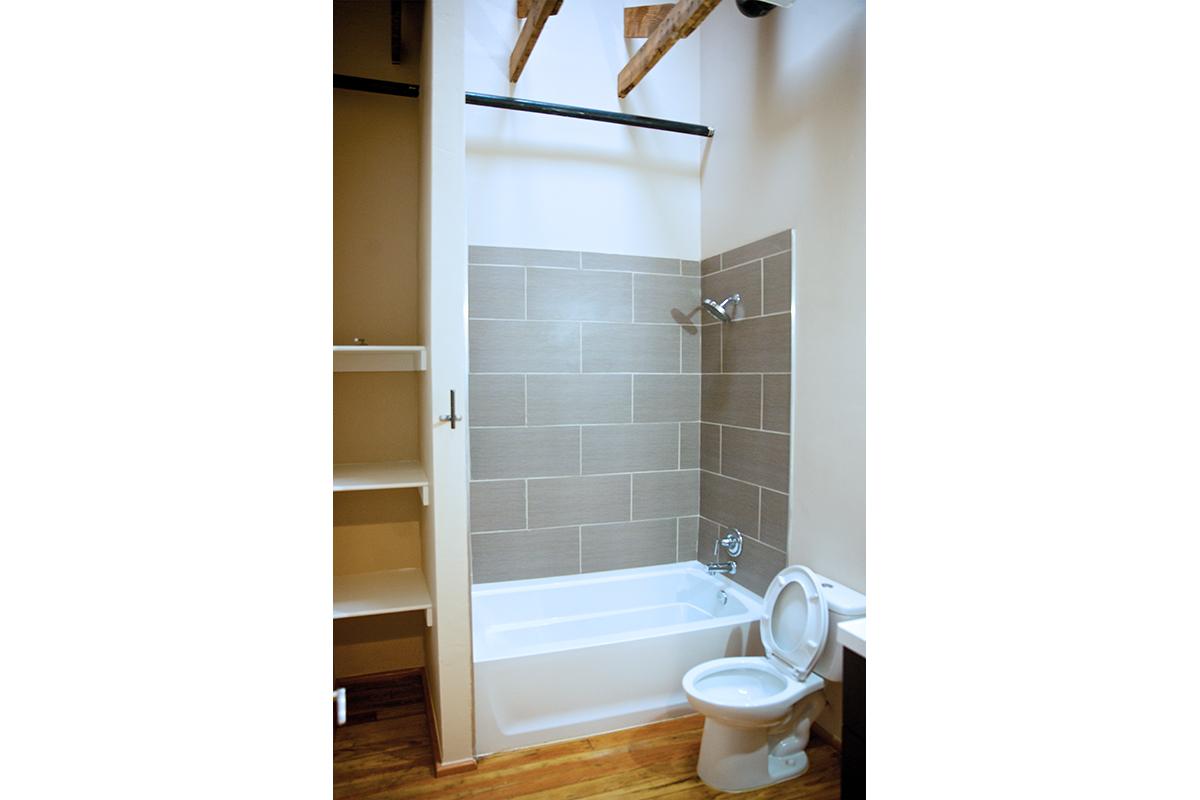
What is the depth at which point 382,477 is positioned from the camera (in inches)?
94.2

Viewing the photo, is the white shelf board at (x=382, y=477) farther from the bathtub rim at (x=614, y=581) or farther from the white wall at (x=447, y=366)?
the bathtub rim at (x=614, y=581)

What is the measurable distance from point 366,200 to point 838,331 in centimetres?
193

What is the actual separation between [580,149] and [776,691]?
2363 mm

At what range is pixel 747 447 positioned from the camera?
2.84m

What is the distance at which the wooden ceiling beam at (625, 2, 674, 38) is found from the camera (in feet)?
9.50

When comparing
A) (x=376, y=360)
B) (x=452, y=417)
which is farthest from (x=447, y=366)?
(x=376, y=360)

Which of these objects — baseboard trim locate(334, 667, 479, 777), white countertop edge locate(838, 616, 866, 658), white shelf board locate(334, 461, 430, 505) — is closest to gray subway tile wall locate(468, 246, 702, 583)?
white shelf board locate(334, 461, 430, 505)

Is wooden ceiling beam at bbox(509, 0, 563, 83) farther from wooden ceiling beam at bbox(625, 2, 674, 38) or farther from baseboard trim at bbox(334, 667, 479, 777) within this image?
baseboard trim at bbox(334, 667, 479, 777)

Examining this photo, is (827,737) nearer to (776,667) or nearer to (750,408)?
(776,667)

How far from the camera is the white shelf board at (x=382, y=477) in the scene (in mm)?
2221

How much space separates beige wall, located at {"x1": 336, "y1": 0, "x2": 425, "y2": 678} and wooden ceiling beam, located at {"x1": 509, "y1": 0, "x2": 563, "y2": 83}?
1.33 ft
